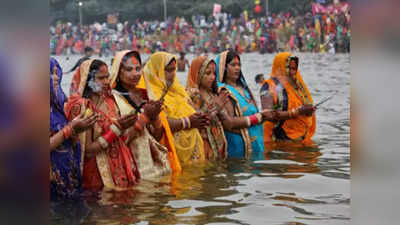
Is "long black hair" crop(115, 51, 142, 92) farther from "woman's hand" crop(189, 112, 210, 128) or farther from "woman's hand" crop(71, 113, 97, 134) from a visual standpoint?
"woman's hand" crop(71, 113, 97, 134)

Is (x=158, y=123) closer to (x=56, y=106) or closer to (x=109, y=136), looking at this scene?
(x=109, y=136)

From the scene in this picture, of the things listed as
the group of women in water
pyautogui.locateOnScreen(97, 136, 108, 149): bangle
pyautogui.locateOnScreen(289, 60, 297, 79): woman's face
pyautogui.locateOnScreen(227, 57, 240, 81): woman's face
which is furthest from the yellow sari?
pyautogui.locateOnScreen(289, 60, 297, 79): woman's face

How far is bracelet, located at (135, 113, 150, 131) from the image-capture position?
225 inches

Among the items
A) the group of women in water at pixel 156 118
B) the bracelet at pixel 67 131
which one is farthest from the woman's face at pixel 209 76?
the bracelet at pixel 67 131

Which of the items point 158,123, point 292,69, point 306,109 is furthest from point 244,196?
point 292,69

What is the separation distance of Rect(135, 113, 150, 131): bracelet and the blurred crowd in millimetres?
7628

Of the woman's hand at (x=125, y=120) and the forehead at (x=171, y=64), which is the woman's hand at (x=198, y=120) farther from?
the woman's hand at (x=125, y=120)

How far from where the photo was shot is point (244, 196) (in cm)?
547

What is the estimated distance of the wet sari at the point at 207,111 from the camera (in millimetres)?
7215

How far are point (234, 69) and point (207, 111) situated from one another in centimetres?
78
